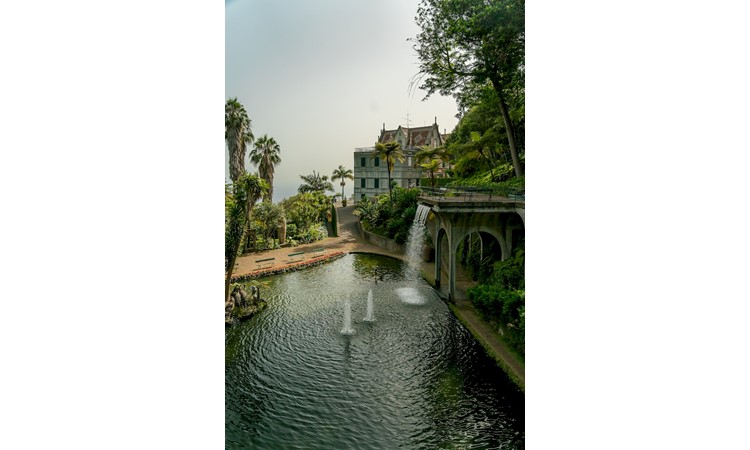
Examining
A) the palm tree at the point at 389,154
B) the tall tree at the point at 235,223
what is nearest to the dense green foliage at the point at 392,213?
the palm tree at the point at 389,154

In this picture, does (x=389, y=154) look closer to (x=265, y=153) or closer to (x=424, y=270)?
(x=424, y=270)

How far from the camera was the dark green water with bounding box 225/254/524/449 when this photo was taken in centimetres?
557

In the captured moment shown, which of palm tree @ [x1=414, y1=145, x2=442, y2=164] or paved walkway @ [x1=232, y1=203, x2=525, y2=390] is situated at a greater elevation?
palm tree @ [x1=414, y1=145, x2=442, y2=164]

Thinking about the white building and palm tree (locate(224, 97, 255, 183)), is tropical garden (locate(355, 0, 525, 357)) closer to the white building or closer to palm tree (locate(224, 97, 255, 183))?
the white building

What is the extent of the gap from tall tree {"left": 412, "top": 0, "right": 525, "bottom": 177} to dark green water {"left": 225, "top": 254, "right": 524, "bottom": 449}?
198 inches

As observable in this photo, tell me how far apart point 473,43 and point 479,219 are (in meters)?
3.83

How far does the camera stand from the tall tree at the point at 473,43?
22.8 ft

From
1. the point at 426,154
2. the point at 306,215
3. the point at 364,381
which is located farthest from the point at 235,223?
the point at 306,215

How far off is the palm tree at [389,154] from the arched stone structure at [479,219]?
2.51m

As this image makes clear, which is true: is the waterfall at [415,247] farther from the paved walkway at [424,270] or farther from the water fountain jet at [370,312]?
the water fountain jet at [370,312]

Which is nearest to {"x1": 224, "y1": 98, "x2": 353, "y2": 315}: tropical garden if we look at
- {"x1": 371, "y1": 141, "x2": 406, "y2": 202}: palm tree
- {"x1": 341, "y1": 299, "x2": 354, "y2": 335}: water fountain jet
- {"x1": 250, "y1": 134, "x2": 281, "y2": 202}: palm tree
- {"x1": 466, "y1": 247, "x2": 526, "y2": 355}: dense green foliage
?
{"x1": 250, "y1": 134, "x2": 281, "y2": 202}: palm tree
